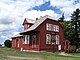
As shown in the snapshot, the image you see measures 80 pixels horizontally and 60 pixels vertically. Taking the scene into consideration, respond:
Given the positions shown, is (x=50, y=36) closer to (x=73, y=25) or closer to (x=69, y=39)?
(x=69, y=39)

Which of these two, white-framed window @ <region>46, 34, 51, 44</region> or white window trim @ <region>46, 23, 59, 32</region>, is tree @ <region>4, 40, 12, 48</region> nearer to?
white window trim @ <region>46, 23, 59, 32</region>

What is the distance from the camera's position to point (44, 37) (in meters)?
44.0

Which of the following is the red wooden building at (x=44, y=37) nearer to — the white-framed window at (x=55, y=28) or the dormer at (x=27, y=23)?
the white-framed window at (x=55, y=28)

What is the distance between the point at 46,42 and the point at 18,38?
43.2ft

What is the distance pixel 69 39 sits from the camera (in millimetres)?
55844

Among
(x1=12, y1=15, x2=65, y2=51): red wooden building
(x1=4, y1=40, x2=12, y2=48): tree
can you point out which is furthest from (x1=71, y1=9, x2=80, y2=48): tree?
(x1=4, y1=40, x2=12, y2=48): tree

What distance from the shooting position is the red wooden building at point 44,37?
4375 cm

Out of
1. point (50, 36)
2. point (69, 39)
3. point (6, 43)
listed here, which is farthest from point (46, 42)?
point (6, 43)

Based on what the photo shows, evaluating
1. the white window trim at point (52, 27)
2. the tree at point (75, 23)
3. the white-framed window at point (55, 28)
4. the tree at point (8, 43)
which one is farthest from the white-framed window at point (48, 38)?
the tree at point (8, 43)

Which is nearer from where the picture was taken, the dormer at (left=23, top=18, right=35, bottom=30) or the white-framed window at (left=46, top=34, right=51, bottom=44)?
the white-framed window at (left=46, top=34, right=51, bottom=44)

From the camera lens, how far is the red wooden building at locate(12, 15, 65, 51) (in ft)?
144

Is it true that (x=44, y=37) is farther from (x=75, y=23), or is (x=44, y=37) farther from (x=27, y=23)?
(x=75, y=23)

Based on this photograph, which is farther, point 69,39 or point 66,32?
point 66,32

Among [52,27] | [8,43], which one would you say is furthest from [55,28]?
[8,43]
